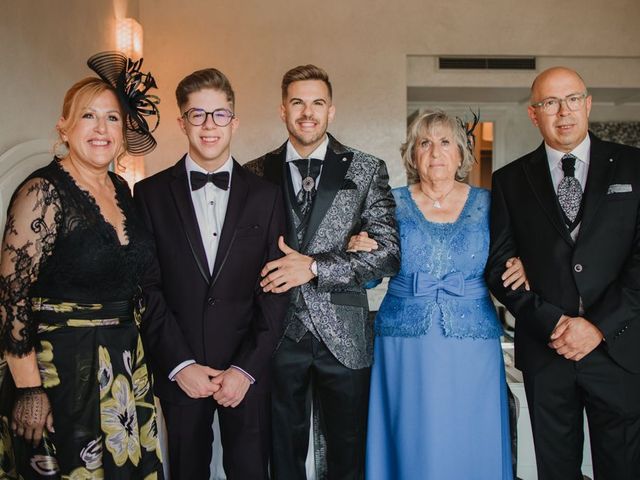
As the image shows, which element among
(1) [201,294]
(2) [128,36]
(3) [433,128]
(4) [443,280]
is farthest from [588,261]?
(2) [128,36]

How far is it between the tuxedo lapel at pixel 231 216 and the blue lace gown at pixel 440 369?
0.73 metres

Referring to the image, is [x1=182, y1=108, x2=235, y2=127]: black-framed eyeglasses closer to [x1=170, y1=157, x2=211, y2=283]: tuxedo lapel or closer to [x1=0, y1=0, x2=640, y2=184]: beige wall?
[x1=170, y1=157, x2=211, y2=283]: tuxedo lapel

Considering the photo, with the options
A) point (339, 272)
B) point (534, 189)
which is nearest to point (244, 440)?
point (339, 272)

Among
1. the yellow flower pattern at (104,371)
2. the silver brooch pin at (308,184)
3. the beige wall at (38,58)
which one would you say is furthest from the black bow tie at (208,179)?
the beige wall at (38,58)

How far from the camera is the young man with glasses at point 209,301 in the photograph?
2.22m

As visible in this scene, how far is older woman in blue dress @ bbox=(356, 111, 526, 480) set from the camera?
97.9 inches

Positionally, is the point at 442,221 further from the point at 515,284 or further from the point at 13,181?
the point at 13,181

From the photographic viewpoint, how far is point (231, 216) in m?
2.30

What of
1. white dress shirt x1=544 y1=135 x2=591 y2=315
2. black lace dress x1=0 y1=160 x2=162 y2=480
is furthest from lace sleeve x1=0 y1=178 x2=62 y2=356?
white dress shirt x1=544 y1=135 x2=591 y2=315

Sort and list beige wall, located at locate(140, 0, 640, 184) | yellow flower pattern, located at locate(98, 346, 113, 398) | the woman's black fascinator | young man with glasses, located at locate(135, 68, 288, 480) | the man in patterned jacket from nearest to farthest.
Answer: yellow flower pattern, located at locate(98, 346, 113, 398), the woman's black fascinator, young man with glasses, located at locate(135, 68, 288, 480), the man in patterned jacket, beige wall, located at locate(140, 0, 640, 184)

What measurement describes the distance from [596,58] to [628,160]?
4.99 meters

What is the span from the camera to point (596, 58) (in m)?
6.73

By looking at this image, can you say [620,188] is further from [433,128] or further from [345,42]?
[345,42]

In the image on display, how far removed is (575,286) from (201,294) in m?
1.46
